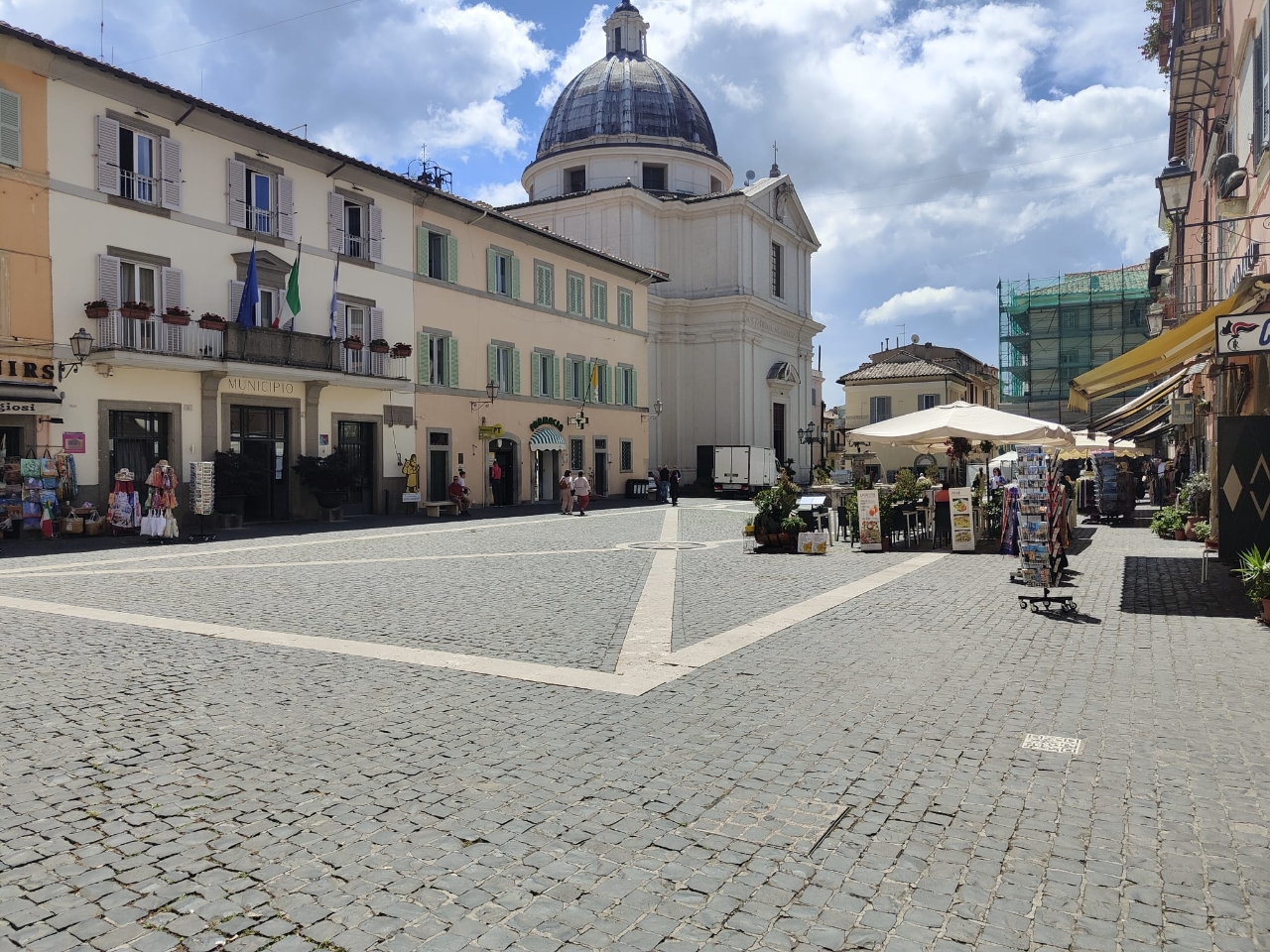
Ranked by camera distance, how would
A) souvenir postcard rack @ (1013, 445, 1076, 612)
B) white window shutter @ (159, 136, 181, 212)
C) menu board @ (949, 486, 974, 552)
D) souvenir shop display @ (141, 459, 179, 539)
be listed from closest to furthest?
souvenir postcard rack @ (1013, 445, 1076, 612) < menu board @ (949, 486, 974, 552) < souvenir shop display @ (141, 459, 179, 539) < white window shutter @ (159, 136, 181, 212)

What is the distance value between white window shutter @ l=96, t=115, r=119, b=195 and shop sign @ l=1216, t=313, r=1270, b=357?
21.6m

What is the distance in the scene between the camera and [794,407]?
196 feet

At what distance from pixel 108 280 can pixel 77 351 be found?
2.00 meters

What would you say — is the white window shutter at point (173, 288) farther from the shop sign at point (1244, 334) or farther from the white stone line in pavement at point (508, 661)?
the shop sign at point (1244, 334)

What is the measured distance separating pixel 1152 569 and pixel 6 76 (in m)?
23.3

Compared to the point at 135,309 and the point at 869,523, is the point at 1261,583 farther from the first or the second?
the point at 135,309

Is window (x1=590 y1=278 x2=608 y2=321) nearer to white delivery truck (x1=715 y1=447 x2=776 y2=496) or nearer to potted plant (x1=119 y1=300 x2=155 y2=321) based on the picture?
white delivery truck (x1=715 y1=447 x2=776 y2=496)

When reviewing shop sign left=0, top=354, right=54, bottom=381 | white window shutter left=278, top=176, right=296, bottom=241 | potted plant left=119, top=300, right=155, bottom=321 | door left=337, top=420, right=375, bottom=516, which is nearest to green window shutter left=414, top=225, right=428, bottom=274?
white window shutter left=278, top=176, right=296, bottom=241

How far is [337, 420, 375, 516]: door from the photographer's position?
2698 cm

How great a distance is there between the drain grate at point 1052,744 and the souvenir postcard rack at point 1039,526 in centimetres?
468

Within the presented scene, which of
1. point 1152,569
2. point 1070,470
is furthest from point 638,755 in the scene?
point 1070,470

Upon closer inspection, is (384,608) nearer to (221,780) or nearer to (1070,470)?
(221,780)

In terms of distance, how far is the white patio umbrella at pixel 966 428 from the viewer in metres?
16.8

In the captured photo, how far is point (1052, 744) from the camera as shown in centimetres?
506
